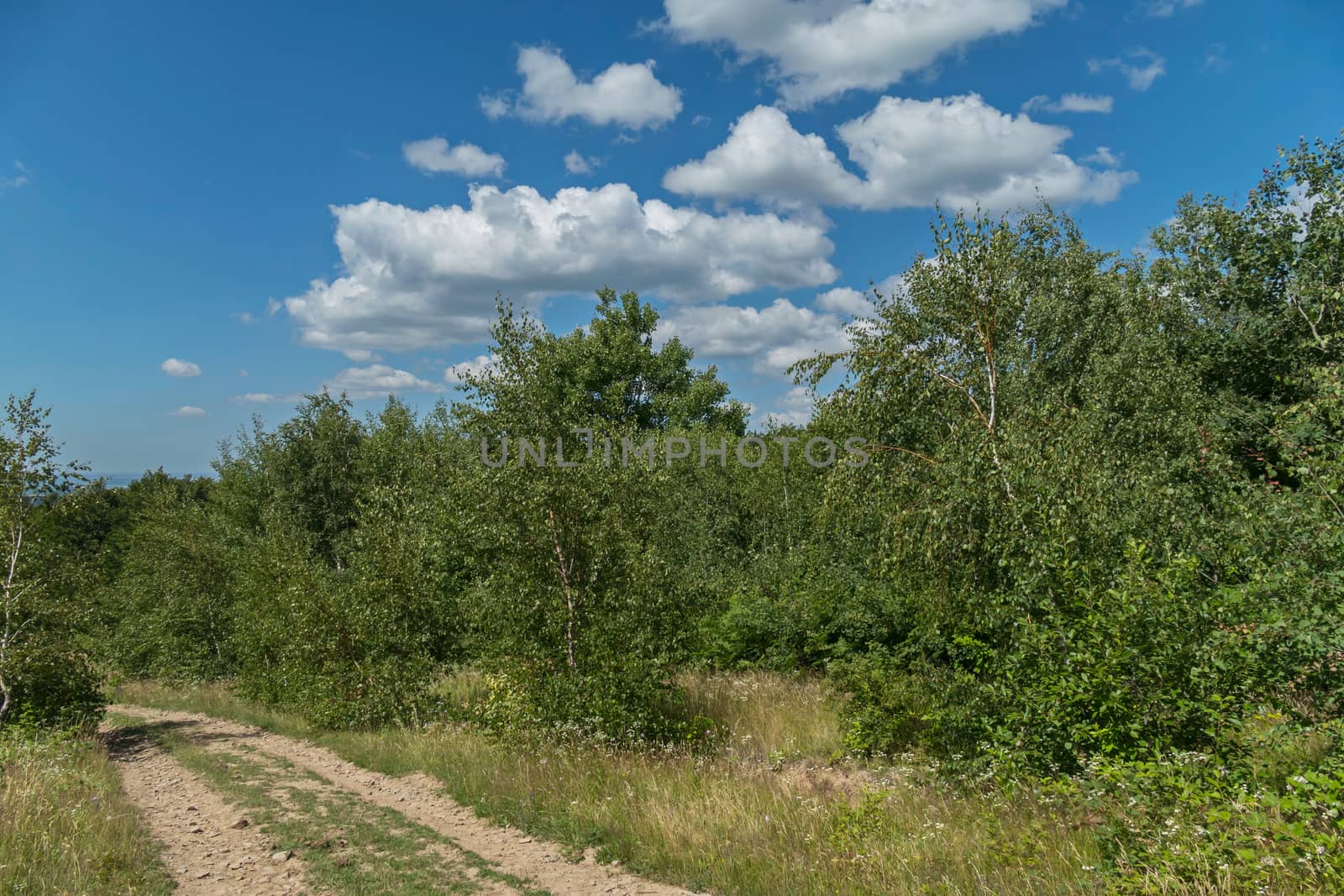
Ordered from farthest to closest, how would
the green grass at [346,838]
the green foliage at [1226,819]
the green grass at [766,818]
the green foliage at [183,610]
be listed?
the green foliage at [183,610], the green grass at [346,838], the green grass at [766,818], the green foliage at [1226,819]

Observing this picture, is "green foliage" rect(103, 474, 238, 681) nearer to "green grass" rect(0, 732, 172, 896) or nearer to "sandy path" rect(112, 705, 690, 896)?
"sandy path" rect(112, 705, 690, 896)

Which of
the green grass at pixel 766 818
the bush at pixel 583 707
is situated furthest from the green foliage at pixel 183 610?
the bush at pixel 583 707

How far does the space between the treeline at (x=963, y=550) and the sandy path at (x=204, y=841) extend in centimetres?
342

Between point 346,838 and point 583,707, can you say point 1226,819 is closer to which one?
point 583,707

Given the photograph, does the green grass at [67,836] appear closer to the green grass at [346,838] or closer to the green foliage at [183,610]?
the green grass at [346,838]

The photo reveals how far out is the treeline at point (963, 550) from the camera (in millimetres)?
6137

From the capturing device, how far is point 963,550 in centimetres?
868

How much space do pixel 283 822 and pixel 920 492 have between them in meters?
8.39

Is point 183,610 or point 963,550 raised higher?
point 963,550

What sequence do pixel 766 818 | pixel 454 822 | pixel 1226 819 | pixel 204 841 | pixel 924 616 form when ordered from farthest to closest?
pixel 924 616 < pixel 454 822 < pixel 204 841 < pixel 766 818 < pixel 1226 819

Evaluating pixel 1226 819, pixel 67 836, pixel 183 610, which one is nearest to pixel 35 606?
pixel 67 836

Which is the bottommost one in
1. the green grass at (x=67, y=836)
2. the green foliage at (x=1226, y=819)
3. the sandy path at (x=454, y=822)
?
the sandy path at (x=454, y=822)

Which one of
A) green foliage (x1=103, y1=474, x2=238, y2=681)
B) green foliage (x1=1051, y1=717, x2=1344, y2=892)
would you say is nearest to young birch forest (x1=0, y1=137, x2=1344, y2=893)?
green foliage (x1=1051, y1=717, x2=1344, y2=892)

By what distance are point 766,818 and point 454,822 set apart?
144 inches
